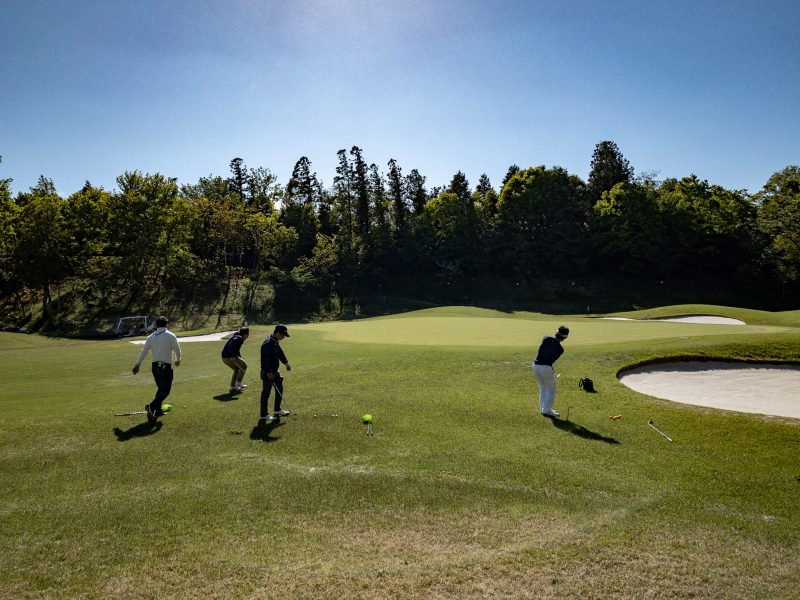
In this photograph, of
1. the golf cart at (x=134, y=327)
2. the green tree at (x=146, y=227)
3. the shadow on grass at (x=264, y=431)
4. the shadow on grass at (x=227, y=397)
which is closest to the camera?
the shadow on grass at (x=264, y=431)

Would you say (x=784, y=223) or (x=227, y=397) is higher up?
(x=784, y=223)

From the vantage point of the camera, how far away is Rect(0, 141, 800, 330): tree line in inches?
2311

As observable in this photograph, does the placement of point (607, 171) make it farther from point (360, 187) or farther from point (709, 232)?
point (360, 187)

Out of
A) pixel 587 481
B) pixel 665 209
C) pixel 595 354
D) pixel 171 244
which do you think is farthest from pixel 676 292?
pixel 587 481

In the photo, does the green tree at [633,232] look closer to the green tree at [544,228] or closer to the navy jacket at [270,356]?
the green tree at [544,228]

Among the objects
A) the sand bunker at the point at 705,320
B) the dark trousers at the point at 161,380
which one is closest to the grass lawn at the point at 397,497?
the dark trousers at the point at 161,380

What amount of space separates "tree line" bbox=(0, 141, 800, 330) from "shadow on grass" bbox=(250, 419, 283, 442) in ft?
166

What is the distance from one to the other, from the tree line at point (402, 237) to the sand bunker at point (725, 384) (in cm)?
5058

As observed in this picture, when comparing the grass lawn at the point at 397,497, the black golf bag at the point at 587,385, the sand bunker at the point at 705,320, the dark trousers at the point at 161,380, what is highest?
the sand bunker at the point at 705,320

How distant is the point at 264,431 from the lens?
11797 millimetres

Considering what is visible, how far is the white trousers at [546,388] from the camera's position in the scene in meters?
12.9

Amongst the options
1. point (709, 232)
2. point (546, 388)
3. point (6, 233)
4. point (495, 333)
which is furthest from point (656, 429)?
point (709, 232)

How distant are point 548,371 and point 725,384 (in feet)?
24.4

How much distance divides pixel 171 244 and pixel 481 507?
196 ft
